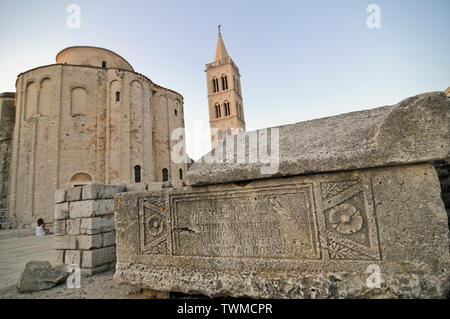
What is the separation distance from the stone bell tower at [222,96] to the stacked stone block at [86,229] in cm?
2659

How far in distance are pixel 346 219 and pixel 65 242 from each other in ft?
13.4

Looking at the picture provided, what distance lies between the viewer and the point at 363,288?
5.24ft

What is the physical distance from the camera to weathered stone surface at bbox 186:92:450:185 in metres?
1.53

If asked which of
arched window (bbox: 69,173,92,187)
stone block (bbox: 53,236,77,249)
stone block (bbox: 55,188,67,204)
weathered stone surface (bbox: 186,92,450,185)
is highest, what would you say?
arched window (bbox: 69,173,92,187)

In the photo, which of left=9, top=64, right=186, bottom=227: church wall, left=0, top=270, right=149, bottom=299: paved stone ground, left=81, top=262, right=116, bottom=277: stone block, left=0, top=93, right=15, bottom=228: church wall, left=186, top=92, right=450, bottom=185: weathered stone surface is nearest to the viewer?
left=186, top=92, right=450, bottom=185: weathered stone surface

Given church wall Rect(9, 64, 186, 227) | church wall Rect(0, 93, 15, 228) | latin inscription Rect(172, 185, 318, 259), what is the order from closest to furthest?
latin inscription Rect(172, 185, 318, 259) < church wall Rect(9, 64, 186, 227) < church wall Rect(0, 93, 15, 228)

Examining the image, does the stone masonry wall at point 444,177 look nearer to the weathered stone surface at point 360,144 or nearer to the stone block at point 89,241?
the weathered stone surface at point 360,144

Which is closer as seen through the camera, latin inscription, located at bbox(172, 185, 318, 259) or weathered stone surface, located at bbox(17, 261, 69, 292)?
latin inscription, located at bbox(172, 185, 318, 259)

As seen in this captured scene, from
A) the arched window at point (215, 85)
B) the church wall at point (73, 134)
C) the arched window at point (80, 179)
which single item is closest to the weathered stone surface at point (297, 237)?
the church wall at point (73, 134)

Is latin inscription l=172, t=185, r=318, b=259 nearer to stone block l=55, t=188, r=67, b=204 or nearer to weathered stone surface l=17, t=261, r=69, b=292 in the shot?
weathered stone surface l=17, t=261, r=69, b=292

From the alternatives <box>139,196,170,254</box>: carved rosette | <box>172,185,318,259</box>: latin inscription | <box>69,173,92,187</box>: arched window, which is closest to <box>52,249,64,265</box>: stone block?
<box>139,196,170,254</box>: carved rosette

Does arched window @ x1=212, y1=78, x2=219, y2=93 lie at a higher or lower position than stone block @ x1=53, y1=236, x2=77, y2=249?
higher

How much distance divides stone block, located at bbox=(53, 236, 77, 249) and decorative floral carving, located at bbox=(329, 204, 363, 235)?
12.4 ft

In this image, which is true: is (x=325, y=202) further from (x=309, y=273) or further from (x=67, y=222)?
(x=67, y=222)
